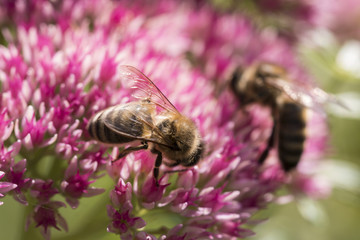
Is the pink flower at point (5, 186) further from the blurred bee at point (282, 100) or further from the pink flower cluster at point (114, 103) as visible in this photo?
the blurred bee at point (282, 100)

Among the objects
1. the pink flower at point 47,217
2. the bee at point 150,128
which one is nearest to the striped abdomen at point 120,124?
the bee at point 150,128

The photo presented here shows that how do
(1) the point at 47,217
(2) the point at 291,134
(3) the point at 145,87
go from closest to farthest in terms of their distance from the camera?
(1) the point at 47,217
(3) the point at 145,87
(2) the point at 291,134

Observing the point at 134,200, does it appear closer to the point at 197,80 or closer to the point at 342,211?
the point at 197,80

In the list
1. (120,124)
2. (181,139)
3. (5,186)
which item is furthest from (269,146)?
(5,186)

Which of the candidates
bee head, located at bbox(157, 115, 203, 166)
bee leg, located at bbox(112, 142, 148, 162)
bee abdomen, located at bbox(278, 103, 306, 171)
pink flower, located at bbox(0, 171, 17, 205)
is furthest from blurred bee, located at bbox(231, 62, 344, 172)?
pink flower, located at bbox(0, 171, 17, 205)

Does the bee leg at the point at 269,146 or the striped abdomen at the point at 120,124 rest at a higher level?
the striped abdomen at the point at 120,124

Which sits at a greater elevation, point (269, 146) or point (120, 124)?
point (120, 124)

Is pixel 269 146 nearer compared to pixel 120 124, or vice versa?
pixel 120 124

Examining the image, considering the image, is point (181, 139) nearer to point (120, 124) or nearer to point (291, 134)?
point (120, 124)
